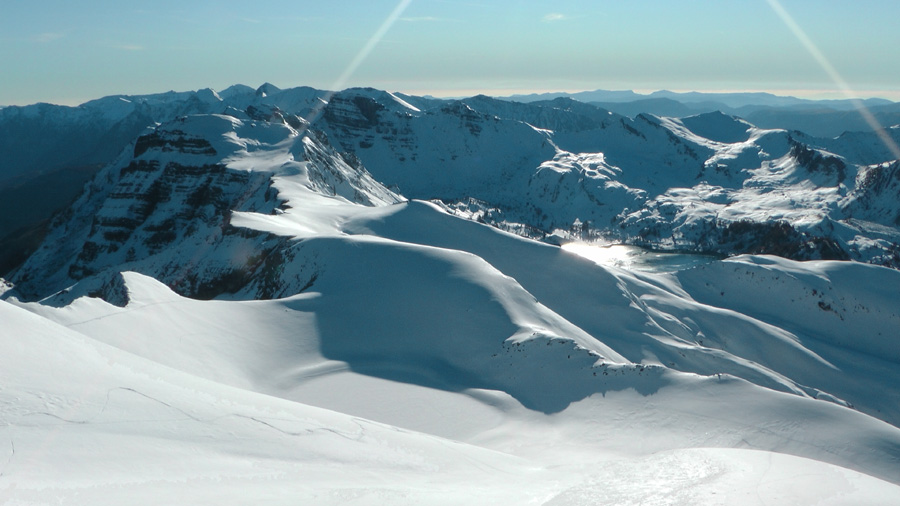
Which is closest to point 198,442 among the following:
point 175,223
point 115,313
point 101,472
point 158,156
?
point 101,472

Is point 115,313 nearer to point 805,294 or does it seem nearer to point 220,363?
point 220,363

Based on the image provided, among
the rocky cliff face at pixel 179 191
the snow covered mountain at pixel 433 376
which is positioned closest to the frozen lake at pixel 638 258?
the snow covered mountain at pixel 433 376

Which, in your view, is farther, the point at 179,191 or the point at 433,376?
the point at 179,191

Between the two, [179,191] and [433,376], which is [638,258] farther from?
[433,376]

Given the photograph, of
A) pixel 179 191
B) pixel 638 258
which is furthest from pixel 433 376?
pixel 638 258

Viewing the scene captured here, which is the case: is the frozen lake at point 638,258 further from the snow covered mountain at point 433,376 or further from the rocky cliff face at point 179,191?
the rocky cliff face at point 179,191

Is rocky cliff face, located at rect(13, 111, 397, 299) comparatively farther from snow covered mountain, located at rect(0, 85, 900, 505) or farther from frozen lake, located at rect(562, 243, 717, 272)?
frozen lake, located at rect(562, 243, 717, 272)

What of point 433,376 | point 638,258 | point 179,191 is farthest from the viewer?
point 638,258

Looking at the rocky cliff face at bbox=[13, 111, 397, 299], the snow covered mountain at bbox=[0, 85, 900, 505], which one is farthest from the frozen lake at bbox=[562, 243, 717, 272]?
the rocky cliff face at bbox=[13, 111, 397, 299]

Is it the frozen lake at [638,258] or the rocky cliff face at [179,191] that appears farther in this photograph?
the frozen lake at [638,258]
